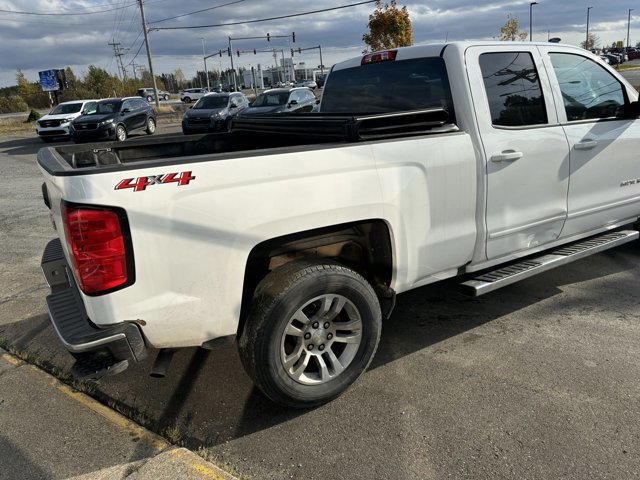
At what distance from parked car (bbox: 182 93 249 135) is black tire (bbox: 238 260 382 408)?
55.5ft

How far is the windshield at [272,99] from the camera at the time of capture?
1848 centimetres

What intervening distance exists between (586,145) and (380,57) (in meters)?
1.72

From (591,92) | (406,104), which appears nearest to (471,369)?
(406,104)

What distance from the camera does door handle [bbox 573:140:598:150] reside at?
3869mm

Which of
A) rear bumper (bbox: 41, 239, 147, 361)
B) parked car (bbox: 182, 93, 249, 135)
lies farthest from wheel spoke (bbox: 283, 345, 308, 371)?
parked car (bbox: 182, 93, 249, 135)

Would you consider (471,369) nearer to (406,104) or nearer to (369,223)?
(369,223)

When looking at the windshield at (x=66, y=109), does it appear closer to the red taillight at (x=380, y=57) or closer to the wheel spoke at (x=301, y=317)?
the red taillight at (x=380, y=57)

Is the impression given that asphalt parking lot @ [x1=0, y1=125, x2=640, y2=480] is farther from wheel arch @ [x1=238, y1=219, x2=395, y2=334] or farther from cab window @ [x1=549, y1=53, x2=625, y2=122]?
cab window @ [x1=549, y1=53, x2=625, y2=122]

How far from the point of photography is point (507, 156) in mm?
3379

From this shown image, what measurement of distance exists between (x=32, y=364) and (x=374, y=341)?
2414 mm

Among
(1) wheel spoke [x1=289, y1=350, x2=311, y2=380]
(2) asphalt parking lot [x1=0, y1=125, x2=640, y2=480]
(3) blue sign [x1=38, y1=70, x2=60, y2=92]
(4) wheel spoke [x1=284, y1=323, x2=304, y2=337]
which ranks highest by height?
(3) blue sign [x1=38, y1=70, x2=60, y2=92]

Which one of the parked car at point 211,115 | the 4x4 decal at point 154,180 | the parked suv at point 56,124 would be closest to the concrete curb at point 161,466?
the 4x4 decal at point 154,180

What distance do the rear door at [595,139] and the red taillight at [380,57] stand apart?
114cm

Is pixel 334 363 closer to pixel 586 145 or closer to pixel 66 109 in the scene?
pixel 586 145
